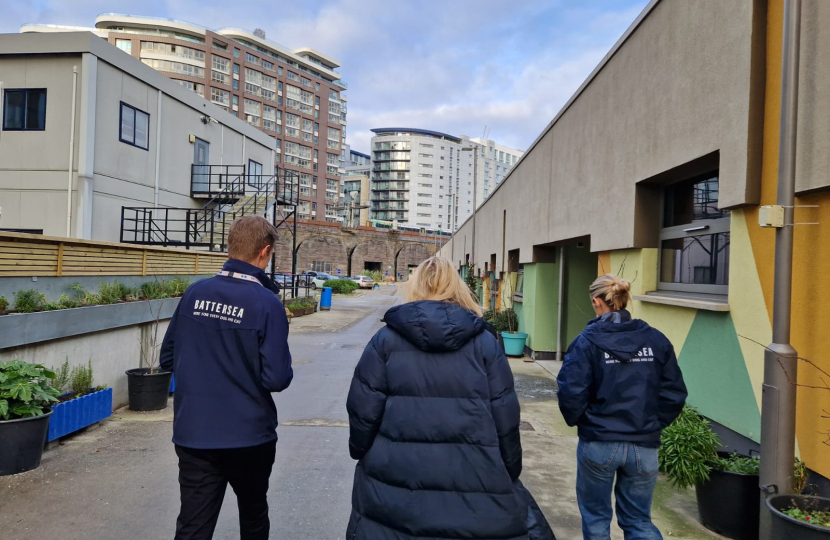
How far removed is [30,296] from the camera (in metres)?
6.04

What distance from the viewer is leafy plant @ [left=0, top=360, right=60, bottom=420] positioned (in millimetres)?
4887

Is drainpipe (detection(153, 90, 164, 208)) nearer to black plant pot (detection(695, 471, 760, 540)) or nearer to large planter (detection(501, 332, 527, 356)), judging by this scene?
large planter (detection(501, 332, 527, 356))

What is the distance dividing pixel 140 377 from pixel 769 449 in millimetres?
6997

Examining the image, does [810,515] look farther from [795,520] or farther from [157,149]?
[157,149]

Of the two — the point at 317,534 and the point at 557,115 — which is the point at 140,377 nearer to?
the point at 317,534

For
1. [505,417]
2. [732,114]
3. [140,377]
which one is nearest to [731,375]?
[732,114]

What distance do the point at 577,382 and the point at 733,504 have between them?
1832 millimetres

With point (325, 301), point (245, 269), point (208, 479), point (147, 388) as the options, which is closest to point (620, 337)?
point (245, 269)

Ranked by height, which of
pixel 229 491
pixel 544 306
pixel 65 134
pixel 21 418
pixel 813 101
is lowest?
pixel 229 491

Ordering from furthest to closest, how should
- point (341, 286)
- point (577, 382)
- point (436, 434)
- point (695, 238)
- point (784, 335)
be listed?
point (341, 286), point (695, 238), point (784, 335), point (577, 382), point (436, 434)

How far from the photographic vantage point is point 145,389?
728 cm

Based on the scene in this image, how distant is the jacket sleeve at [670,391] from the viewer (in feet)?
10.2

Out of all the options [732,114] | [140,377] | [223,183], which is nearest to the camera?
[732,114]

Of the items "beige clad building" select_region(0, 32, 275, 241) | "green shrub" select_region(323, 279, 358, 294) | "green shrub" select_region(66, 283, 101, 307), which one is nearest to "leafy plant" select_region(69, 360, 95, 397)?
"green shrub" select_region(66, 283, 101, 307)
